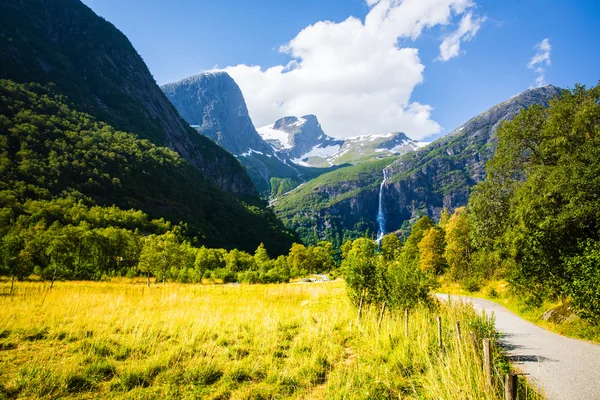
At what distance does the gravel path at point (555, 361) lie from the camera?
7.46 meters

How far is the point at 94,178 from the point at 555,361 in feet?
432

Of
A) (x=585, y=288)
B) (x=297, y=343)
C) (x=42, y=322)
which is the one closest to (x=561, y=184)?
(x=585, y=288)

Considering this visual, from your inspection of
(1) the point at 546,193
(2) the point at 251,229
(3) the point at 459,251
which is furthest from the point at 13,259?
(2) the point at 251,229

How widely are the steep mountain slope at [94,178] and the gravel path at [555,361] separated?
8272 cm

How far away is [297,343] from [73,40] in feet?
881

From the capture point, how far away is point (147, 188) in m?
130

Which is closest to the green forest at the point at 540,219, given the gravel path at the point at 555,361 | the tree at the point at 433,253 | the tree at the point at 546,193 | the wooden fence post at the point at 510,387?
the tree at the point at 546,193

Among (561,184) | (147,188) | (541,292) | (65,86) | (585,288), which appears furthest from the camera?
(65,86)

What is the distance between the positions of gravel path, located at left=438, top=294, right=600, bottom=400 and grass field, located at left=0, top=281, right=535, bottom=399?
1.03m

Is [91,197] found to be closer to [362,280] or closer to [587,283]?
[362,280]

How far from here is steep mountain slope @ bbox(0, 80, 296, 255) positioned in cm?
8425

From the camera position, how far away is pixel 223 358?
9000 mm

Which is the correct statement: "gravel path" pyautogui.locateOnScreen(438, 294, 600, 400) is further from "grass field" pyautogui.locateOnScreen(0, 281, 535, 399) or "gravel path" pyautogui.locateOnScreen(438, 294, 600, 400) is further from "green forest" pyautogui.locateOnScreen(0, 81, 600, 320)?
"green forest" pyautogui.locateOnScreen(0, 81, 600, 320)

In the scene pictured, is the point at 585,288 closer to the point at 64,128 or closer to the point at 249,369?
the point at 249,369
